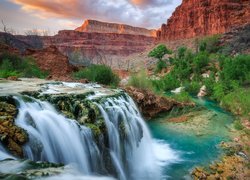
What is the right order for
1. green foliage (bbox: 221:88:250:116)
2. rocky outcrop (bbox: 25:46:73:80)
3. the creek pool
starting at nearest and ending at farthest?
the creek pool
green foliage (bbox: 221:88:250:116)
rocky outcrop (bbox: 25:46:73:80)

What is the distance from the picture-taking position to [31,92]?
11336 mm

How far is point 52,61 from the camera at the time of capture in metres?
34.0

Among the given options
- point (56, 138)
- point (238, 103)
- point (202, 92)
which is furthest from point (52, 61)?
point (56, 138)

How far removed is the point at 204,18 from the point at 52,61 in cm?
9647

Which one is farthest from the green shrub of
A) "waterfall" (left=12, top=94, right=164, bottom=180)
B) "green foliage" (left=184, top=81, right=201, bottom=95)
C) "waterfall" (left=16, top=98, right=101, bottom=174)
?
"waterfall" (left=16, top=98, right=101, bottom=174)

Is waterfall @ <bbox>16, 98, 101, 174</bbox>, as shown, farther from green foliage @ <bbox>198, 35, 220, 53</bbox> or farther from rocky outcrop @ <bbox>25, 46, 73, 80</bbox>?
green foliage @ <bbox>198, 35, 220, 53</bbox>

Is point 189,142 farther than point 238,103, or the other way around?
point 238,103

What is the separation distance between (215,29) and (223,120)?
99306 millimetres

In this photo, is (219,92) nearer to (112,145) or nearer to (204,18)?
(112,145)

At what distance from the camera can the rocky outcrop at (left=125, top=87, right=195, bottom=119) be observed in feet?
59.1

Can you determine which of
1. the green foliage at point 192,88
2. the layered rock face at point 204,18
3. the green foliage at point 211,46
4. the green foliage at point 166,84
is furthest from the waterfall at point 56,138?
the layered rock face at point 204,18

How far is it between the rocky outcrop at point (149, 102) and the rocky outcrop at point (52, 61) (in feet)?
48.8

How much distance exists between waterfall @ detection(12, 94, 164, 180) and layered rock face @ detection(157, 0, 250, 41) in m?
92.9

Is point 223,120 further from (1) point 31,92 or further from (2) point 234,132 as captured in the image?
(1) point 31,92
